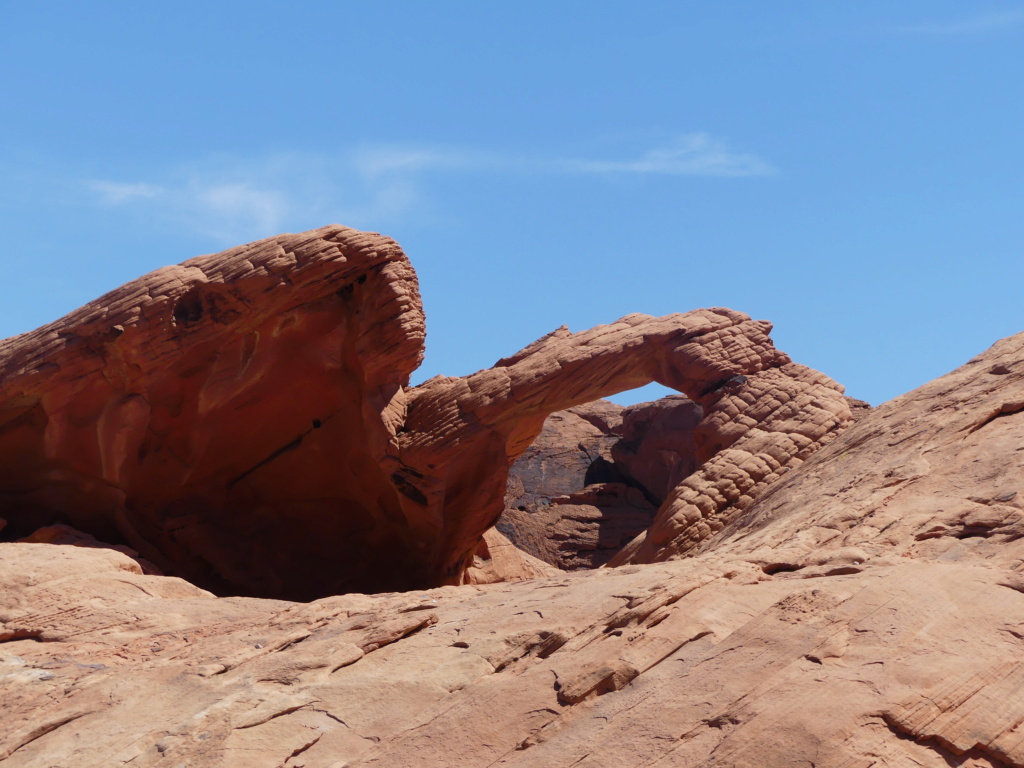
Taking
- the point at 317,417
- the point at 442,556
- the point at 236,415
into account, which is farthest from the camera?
the point at 442,556

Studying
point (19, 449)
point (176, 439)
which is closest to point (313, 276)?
point (176, 439)

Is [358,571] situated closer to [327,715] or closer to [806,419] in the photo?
[806,419]

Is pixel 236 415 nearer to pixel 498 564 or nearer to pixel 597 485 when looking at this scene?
pixel 498 564

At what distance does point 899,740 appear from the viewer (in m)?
4.81

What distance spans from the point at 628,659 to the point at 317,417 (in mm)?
7205

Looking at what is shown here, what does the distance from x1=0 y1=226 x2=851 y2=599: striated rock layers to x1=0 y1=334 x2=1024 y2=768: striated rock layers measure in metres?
2.85

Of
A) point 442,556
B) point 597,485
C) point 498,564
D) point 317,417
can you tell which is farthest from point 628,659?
point 597,485

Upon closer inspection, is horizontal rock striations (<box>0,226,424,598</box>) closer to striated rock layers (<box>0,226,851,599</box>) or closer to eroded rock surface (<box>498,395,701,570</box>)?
striated rock layers (<box>0,226,851,599</box>)

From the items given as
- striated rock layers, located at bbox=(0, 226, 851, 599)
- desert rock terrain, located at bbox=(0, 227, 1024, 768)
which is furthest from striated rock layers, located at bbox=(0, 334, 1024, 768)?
striated rock layers, located at bbox=(0, 226, 851, 599)

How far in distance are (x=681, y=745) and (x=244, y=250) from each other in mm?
7242

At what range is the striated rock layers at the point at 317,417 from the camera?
10.5 metres

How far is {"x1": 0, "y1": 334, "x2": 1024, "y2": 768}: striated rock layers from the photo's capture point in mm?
5008

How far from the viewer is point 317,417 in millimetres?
12383

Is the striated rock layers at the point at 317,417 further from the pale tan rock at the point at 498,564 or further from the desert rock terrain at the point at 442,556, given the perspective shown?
the pale tan rock at the point at 498,564
